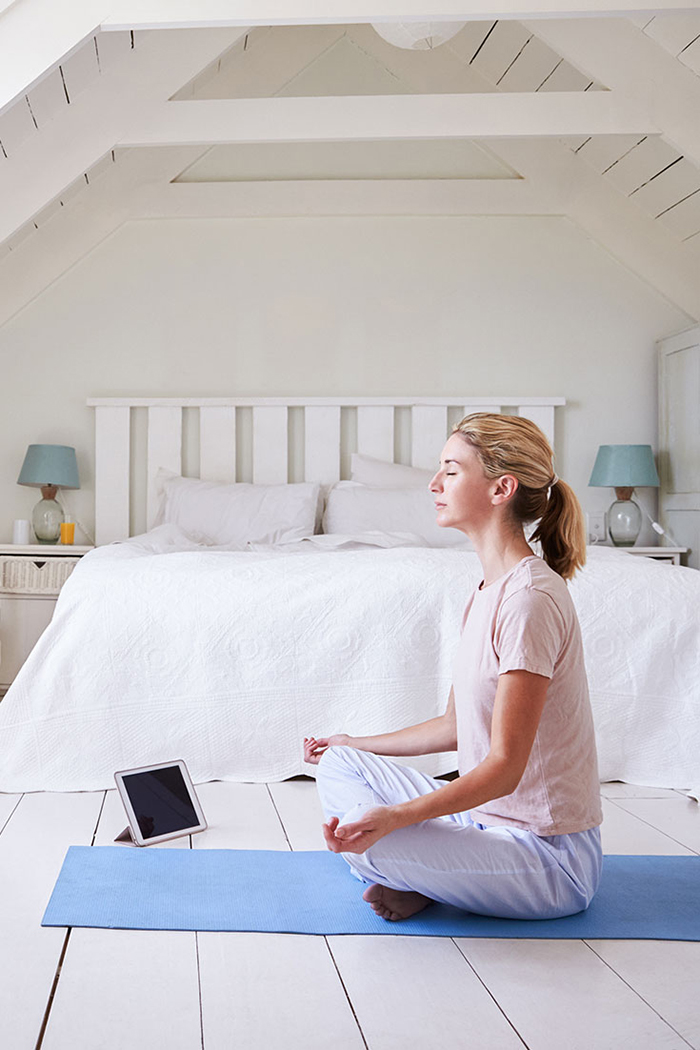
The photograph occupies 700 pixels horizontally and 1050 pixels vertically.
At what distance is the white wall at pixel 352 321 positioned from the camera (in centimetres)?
468

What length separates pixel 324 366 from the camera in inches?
186

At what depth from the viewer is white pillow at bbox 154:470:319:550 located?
4285 mm

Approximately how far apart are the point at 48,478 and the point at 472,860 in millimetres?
3218

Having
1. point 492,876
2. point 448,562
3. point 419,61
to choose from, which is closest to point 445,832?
point 492,876

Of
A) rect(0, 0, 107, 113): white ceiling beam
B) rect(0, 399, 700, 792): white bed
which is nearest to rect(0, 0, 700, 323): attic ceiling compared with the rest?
rect(0, 0, 107, 113): white ceiling beam

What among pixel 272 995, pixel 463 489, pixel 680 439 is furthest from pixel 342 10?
pixel 680 439

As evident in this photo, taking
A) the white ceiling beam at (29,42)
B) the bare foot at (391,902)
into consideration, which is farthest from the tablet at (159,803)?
the white ceiling beam at (29,42)

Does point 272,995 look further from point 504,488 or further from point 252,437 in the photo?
point 252,437

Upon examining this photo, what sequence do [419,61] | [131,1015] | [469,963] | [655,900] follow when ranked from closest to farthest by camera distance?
[131,1015], [469,963], [655,900], [419,61]

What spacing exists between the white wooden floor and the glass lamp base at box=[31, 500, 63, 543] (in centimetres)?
279

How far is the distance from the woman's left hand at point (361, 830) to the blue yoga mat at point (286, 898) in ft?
0.96

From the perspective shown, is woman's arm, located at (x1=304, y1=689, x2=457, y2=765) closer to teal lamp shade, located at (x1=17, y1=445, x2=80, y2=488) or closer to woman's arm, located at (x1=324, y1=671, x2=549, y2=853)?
woman's arm, located at (x1=324, y1=671, x2=549, y2=853)

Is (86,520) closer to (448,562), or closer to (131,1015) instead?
(448,562)

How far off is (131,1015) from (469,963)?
516 mm
